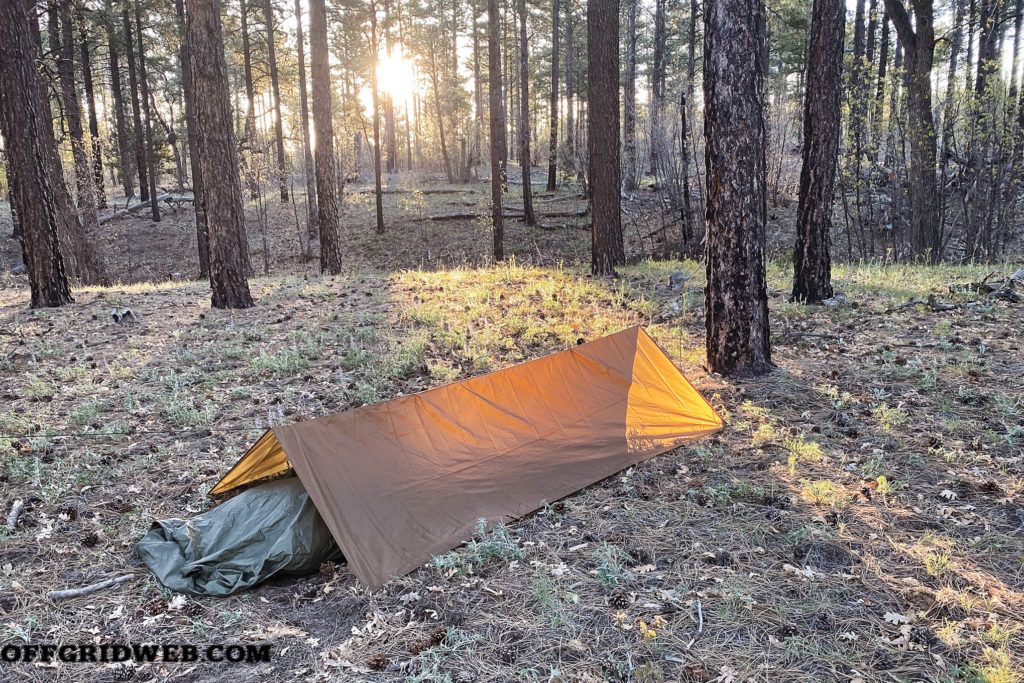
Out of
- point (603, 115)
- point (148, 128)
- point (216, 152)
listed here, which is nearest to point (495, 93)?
point (603, 115)

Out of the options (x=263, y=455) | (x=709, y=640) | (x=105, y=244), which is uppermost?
(x=105, y=244)

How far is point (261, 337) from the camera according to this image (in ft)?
24.0

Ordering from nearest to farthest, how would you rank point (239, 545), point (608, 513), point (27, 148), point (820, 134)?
point (239, 545) < point (608, 513) < point (820, 134) < point (27, 148)

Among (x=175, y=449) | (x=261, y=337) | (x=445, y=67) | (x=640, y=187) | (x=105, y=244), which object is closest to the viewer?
(x=175, y=449)

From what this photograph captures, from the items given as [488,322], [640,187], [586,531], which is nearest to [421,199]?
[640,187]

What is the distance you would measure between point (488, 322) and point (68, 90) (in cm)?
1361

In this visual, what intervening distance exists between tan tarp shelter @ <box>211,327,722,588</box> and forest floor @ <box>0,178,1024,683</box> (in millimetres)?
194

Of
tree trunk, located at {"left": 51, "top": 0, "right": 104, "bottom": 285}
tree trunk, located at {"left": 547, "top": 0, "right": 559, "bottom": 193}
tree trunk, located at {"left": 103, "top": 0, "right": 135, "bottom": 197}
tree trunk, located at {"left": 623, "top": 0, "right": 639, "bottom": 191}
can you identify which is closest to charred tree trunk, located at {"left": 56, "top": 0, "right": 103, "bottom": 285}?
tree trunk, located at {"left": 51, "top": 0, "right": 104, "bottom": 285}

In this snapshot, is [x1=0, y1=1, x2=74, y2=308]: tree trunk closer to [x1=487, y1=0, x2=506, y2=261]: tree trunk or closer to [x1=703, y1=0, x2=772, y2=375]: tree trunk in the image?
[x1=487, y1=0, x2=506, y2=261]: tree trunk

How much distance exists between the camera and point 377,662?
2.54m

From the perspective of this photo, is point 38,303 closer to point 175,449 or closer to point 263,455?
point 175,449

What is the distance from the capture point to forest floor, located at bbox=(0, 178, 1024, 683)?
8.40 feet

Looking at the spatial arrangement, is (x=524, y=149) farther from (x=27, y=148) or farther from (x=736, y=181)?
(x=736, y=181)

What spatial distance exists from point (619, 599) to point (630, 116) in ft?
71.2
